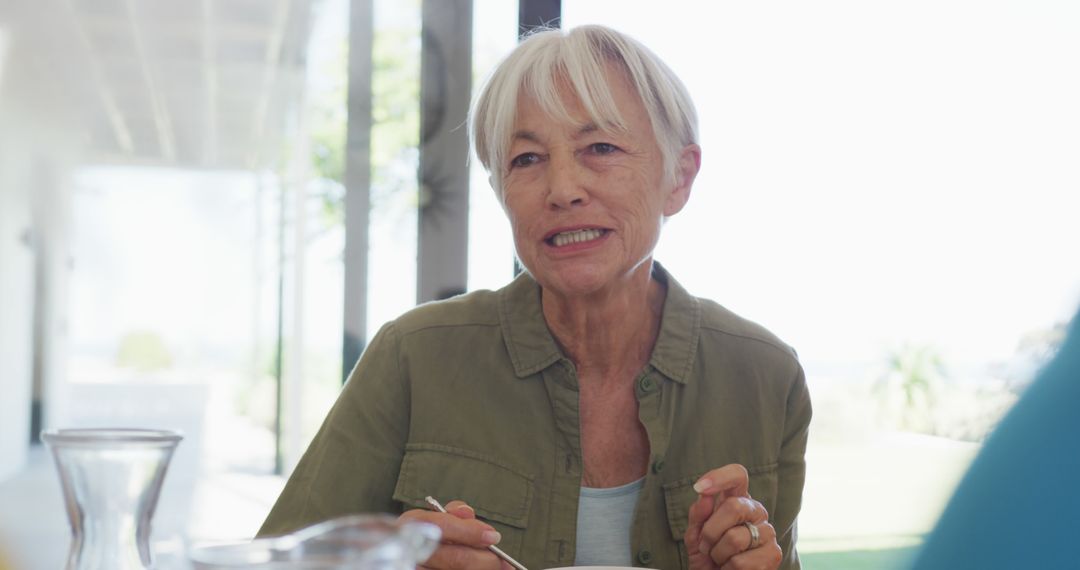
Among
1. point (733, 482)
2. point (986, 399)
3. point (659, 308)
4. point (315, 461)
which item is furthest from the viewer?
point (986, 399)

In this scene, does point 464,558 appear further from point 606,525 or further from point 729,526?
point 606,525

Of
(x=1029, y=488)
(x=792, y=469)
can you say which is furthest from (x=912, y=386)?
(x=792, y=469)

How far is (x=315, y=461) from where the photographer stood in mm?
1300

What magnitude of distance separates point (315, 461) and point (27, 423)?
6.75ft

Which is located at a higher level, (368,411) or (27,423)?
(368,411)

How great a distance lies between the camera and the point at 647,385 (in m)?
1.43

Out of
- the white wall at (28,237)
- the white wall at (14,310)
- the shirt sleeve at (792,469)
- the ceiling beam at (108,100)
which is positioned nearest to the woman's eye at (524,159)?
the shirt sleeve at (792,469)

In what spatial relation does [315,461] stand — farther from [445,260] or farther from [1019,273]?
[1019,273]

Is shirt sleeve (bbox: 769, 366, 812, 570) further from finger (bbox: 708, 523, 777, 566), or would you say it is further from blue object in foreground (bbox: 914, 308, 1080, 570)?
blue object in foreground (bbox: 914, 308, 1080, 570)

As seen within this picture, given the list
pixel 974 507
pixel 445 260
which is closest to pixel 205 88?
pixel 445 260

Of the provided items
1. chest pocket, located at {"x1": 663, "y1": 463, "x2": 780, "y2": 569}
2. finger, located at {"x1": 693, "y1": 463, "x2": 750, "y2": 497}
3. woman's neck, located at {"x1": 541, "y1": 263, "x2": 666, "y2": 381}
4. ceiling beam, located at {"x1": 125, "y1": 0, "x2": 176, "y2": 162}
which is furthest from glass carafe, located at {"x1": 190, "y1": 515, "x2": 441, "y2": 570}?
ceiling beam, located at {"x1": 125, "y1": 0, "x2": 176, "y2": 162}

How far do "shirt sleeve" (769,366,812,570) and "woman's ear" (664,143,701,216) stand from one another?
33 centimetres

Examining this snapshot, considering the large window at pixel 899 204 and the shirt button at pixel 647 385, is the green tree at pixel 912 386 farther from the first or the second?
the shirt button at pixel 647 385

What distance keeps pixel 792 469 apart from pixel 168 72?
2.25 meters
